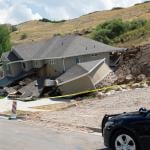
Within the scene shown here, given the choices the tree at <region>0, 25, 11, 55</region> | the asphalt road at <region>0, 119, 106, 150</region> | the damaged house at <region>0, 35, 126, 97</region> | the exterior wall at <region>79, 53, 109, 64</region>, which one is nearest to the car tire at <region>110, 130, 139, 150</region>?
the asphalt road at <region>0, 119, 106, 150</region>

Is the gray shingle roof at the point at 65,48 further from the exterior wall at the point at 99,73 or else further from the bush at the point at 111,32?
the bush at the point at 111,32

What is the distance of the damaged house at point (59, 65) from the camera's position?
135 ft

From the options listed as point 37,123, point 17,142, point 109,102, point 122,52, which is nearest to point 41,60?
point 122,52

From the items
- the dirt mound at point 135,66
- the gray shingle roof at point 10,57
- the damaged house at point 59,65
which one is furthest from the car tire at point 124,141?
the gray shingle roof at point 10,57

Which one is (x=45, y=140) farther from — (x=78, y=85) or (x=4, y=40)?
(x=4, y=40)

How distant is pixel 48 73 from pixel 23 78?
3.26 meters

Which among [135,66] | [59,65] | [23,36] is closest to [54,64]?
[59,65]

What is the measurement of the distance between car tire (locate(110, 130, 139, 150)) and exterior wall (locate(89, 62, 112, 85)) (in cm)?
2801

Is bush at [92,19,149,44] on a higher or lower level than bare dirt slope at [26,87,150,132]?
higher

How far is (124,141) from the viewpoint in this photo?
12445 mm

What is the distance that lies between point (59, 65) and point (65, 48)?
1857 mm

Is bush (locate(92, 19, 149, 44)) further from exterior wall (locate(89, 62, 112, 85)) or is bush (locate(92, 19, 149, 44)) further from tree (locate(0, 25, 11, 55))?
exterior wall (locate(89, 62, 112, 85))

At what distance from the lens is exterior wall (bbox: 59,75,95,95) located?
4031 cm

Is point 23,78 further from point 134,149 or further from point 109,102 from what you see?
point 134,149
